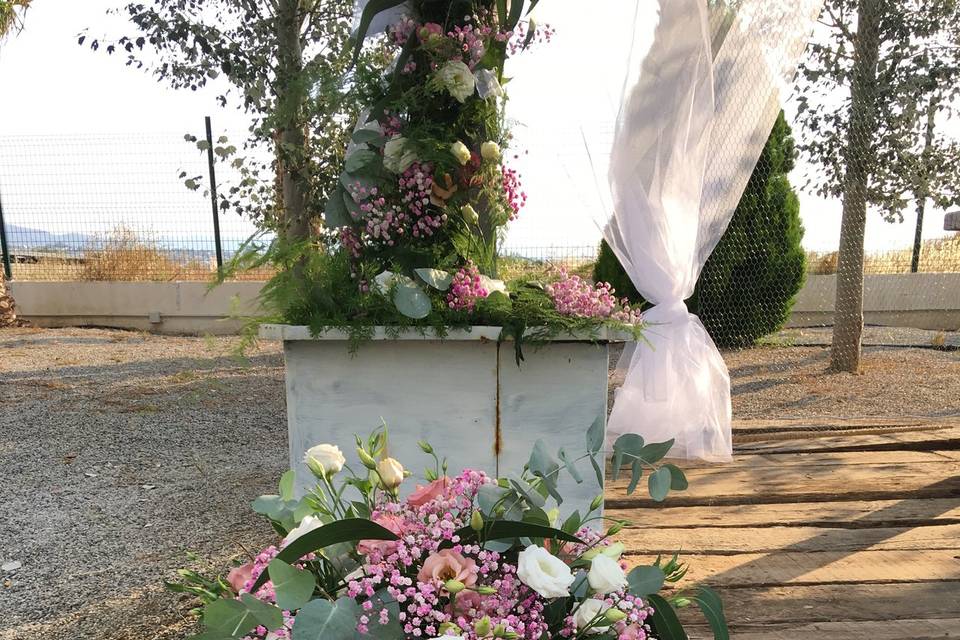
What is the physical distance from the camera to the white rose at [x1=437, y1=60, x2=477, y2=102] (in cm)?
145

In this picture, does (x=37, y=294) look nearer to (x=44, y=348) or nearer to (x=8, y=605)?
(x=44, y=348)

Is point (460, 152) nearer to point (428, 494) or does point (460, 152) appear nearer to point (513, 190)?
point (513, 190)

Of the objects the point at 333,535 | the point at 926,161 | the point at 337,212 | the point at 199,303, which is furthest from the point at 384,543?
the point at 199,303

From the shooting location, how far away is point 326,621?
1.85 feet

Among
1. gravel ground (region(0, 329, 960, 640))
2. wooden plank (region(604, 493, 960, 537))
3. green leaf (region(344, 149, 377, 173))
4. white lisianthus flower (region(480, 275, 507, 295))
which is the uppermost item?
green leaf (region(344, 149, 377, 173))

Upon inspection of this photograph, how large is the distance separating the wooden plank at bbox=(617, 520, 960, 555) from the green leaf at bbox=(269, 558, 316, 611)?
52.1 inches

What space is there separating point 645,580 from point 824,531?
4.84ft

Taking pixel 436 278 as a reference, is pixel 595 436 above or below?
below

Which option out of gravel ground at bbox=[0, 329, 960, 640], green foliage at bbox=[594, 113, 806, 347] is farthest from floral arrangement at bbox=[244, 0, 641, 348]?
green foliage at bbox=[594, 113, 806, 347]

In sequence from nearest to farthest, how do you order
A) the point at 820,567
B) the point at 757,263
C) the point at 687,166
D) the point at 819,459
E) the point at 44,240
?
the point at 820,567 < the point at 687,166 < the point at 819,459 < the point at 757,263 < the point at 44,240

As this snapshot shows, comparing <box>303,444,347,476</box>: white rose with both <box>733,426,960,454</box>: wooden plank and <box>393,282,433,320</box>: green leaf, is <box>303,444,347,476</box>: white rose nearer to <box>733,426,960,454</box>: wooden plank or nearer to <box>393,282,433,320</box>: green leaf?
<box>393,282,433,320</box>: green leaf

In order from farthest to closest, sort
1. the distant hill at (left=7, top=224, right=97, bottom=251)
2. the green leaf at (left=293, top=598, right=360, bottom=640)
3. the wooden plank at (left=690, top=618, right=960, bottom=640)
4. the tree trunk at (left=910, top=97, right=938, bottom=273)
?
the distant hill at (left=7, top=224, right=97, bottom=251) → the tree trunk at (left=910, top=97, right=938, bottom=273) → the wooden plank at (left=690, top=618, right=960, bottom=640) → the green leaf at (left=293, top=598, right=360, bottom=640)

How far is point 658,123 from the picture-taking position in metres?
2.36

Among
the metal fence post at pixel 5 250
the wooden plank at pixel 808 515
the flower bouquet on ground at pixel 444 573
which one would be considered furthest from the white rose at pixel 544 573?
the metal fence post at pixel 5 250
